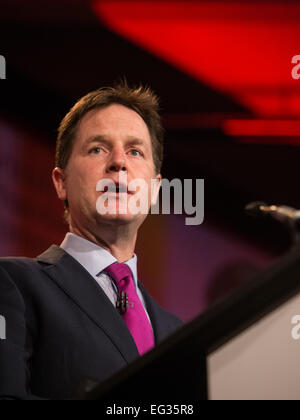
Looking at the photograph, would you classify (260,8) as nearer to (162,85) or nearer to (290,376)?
(162,85)

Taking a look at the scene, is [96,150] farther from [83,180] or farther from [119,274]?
[119,274]

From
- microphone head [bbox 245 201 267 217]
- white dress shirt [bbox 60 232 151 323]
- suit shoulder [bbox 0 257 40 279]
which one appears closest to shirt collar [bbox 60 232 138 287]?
white dress shirt [bbox 60 232 151 323]

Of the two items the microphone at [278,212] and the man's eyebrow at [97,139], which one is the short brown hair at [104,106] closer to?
the man's eyebrow at [97,139]

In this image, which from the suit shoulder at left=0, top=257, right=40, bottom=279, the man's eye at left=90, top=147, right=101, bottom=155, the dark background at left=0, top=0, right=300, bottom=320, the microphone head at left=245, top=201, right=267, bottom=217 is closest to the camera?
the microphone head at left=245, top=201, right=267, bottom=217

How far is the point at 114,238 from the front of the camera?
1.33 meters

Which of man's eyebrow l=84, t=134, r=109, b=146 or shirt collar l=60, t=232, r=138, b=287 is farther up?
man's eyebrow l=84, t=134, r=109, b=146

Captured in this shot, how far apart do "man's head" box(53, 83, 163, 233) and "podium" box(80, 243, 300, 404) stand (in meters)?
0.58

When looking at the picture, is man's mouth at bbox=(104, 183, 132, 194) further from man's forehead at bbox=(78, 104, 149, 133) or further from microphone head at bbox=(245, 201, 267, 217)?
microphone head at bbox=(245, 201, 267, 217)

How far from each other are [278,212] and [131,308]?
56cm

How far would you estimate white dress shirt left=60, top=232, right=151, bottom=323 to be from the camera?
1.23 meters

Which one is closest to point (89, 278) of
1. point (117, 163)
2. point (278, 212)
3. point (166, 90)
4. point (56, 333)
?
point (56, 333)

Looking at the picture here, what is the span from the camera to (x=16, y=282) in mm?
1115

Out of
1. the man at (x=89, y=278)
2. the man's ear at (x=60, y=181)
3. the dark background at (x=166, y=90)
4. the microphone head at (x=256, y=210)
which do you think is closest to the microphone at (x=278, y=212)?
the microphone head at (x=256, y=210)

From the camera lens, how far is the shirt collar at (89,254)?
4.09 feet
